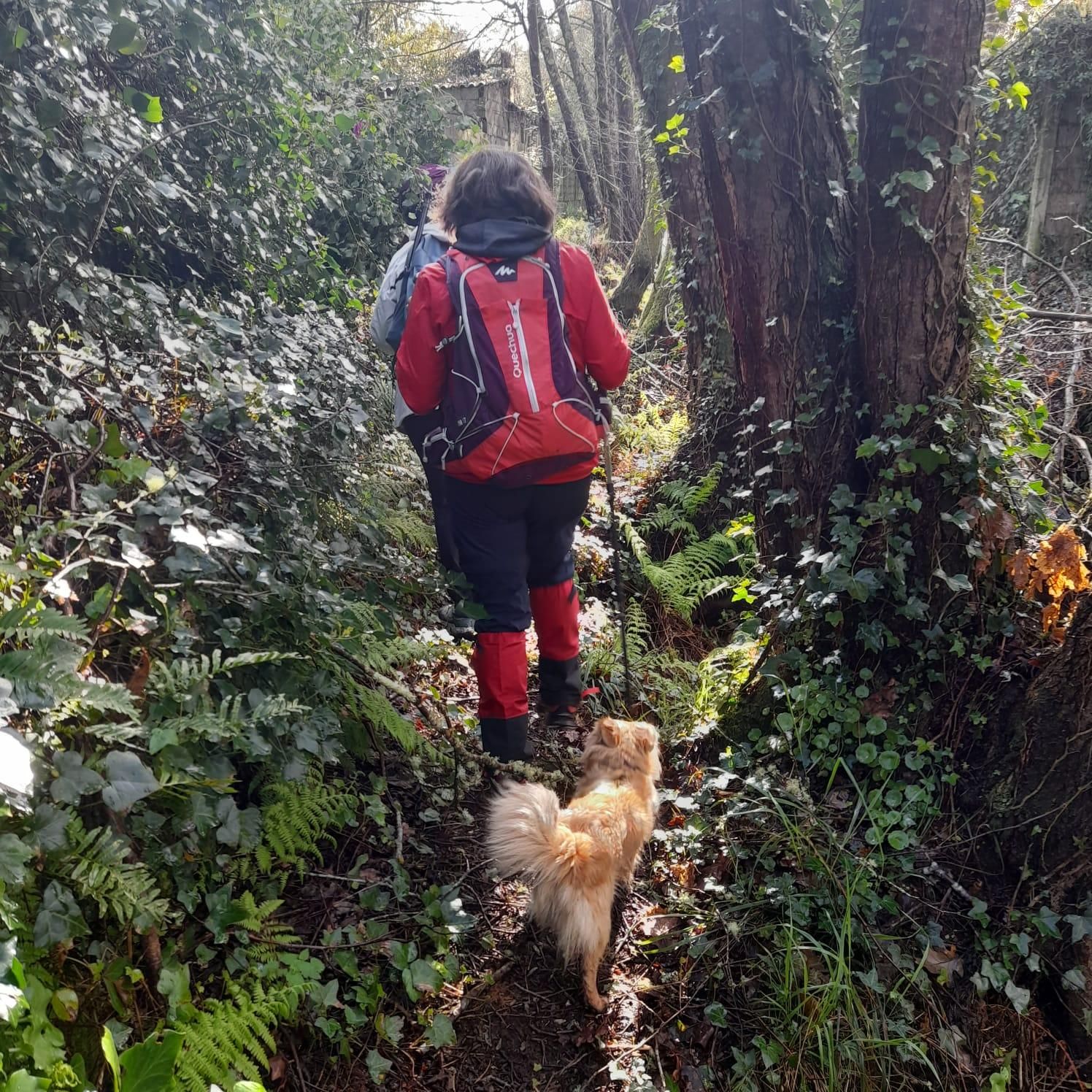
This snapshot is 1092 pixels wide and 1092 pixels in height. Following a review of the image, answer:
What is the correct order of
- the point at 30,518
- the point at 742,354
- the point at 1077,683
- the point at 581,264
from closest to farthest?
the point at 30,518 → the point at 1077,683 → the point at 581,264 → the point at 742,354

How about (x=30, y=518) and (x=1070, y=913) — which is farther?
(x=1070, y=913)

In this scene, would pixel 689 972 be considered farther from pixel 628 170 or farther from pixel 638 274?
pixel 628 170

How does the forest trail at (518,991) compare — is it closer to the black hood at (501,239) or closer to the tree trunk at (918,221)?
the tree trunk at (918,221)

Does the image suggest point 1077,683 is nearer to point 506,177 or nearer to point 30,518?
point 506,177

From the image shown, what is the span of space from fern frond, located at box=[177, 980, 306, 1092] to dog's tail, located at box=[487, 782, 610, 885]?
732mm

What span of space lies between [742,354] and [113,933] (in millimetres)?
3458

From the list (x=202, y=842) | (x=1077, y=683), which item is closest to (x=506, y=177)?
(x=202, y=842)

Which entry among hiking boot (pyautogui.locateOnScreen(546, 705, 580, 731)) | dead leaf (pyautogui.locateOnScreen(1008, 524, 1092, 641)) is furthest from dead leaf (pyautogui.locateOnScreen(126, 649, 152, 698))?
dead leaf (pyautogui.locateOnScreen(1008, 524, 1092, 641))

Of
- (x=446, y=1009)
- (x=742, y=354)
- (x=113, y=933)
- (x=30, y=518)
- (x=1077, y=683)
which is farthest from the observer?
(x=742, y=354)

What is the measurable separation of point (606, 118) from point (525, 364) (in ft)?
60.0

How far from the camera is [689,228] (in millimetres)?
5680

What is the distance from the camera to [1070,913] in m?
2.74

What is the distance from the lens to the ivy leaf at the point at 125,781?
1825mm

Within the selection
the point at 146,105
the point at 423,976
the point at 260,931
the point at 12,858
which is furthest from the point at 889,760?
the point at 146,105
